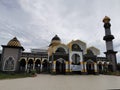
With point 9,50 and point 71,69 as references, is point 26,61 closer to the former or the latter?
point 9,50

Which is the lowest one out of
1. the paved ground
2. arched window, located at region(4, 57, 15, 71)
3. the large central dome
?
the paved ground

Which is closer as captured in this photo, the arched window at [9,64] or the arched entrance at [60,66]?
the arched entrance at [60,66]

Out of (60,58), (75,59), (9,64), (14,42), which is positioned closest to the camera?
(60,58)

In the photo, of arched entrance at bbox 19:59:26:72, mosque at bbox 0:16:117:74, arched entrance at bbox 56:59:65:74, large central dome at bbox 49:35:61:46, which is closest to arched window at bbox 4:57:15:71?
mosque at bbox 0:16:117:74

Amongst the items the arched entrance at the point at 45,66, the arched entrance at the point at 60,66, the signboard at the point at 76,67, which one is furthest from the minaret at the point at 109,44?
the arched entrance at the point at 45,66

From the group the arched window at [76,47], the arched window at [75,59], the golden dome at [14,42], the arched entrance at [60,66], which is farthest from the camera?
the golden dome at [14,42]

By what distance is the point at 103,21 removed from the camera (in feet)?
126

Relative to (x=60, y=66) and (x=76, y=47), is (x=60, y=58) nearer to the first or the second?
(x=60, y=66)

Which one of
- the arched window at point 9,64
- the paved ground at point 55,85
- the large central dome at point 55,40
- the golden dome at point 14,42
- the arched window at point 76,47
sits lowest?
the paved ground at point 55,85

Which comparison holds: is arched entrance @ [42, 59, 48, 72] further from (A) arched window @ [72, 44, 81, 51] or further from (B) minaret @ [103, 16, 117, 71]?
(B) minaret @ [103, 16, 117, 71]

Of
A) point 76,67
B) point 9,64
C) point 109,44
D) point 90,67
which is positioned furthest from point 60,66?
point 109,44

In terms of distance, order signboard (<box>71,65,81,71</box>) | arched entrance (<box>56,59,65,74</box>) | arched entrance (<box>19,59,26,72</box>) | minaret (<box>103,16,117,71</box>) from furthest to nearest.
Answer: minaret (<box>103,16,117,71</box>) < arched entrance (<box>19,59,26,72</box>) < arched entrance (<box>56,59,65,74</box>) < signboard (<box>71,65,81,71</box>)

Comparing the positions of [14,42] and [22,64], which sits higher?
[14,42]

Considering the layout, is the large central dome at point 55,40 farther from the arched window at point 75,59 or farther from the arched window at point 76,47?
the arched window at point 75,59
